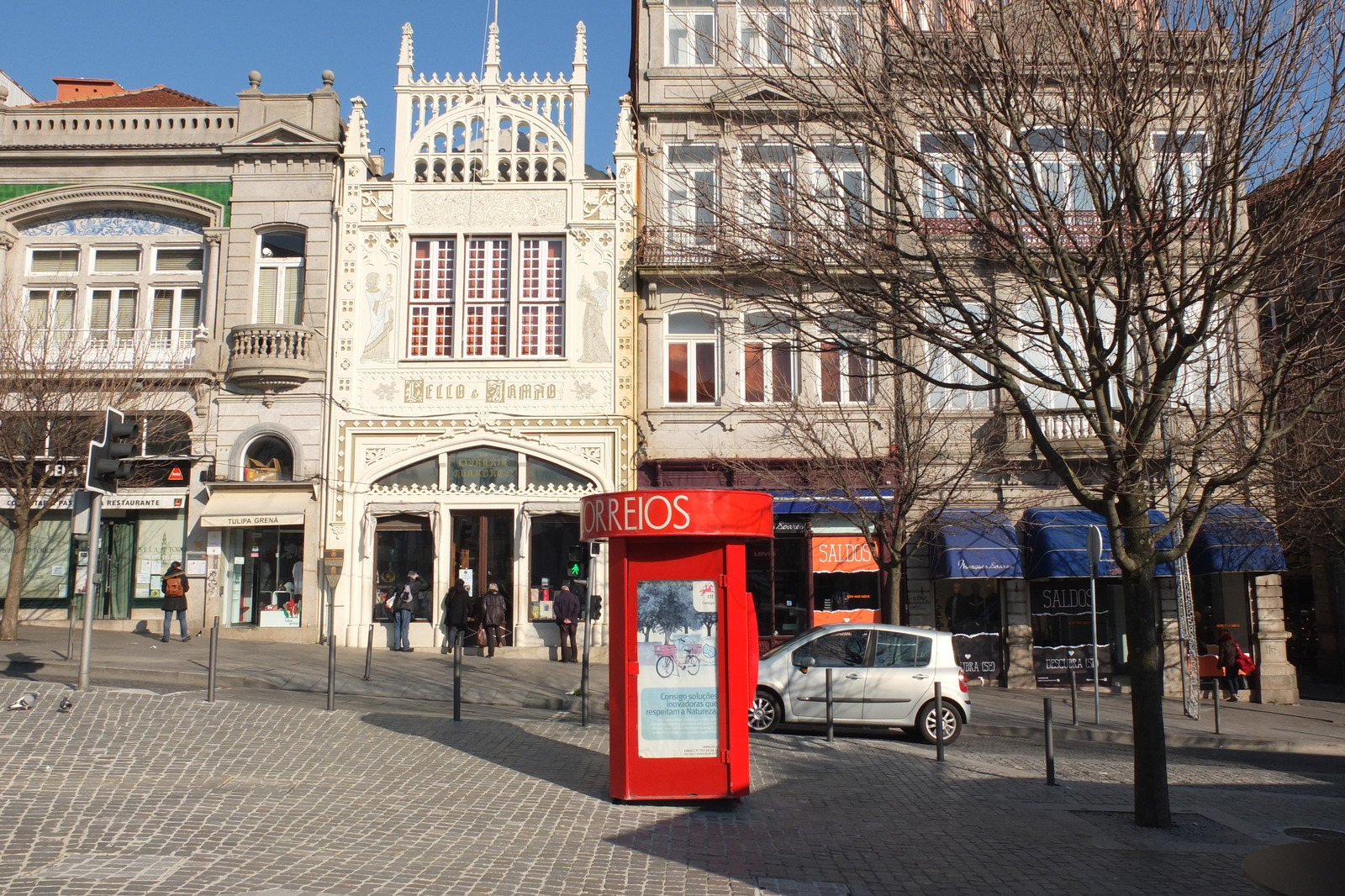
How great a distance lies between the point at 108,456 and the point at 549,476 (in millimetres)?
10887

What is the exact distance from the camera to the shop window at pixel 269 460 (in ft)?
75.4

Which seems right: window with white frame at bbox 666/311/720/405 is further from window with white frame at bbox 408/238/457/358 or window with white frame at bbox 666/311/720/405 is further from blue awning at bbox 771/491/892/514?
window with white frame at bbox 408/238/457/358

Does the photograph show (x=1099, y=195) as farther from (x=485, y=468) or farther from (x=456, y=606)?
(x=485, y=468)

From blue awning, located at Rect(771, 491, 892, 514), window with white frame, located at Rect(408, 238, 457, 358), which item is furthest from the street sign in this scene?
blue awning, located at Rect(771, 491, 892, 514)

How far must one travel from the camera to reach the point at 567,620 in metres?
21.0

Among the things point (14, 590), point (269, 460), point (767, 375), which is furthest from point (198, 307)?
point (767, 375)

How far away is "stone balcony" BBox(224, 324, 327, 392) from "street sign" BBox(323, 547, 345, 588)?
151 inches

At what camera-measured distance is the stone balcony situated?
2244 centimetres

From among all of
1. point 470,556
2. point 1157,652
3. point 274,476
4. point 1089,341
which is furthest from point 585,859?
point 274,476

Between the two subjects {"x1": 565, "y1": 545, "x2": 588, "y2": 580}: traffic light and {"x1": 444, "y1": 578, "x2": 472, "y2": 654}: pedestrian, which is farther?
{"x1": 565, "y1": 545, "x2": 588, "y2": 580}: traffic light

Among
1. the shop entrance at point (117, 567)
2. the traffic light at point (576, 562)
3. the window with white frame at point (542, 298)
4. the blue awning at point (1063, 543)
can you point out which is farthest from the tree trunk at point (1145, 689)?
the shop entrance at point (117, 567)

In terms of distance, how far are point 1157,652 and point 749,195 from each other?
5384 millimetres

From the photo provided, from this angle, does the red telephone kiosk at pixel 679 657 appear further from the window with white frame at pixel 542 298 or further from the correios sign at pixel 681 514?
the window with white frame at pixel 542 298

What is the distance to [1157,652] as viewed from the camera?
9.01m
